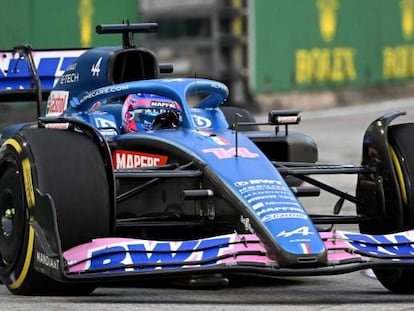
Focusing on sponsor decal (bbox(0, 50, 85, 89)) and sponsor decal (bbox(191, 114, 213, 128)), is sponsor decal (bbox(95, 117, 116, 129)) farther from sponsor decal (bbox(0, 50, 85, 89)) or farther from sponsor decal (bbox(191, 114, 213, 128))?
sponsor decal (bbox(0, 50, 85, 89))

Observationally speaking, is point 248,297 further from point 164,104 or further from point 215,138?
point 164,104

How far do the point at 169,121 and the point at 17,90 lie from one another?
2.15 meters

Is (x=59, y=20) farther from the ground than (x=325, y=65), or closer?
farther from the ground

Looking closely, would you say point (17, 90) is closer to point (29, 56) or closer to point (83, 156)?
point (29, 56)

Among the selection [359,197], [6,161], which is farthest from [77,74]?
[359,197]

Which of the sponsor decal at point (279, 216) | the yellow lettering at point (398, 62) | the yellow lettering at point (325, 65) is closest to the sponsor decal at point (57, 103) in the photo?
the sponsor decal at point (279, 216)

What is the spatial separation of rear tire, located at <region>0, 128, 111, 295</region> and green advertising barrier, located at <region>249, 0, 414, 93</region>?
1347cm

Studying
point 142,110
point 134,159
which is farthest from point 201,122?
point 134,159

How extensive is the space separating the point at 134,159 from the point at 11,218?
0.93 m

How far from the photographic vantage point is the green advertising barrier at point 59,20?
16000mm

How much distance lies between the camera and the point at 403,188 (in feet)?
23.2

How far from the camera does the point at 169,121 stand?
25.8 ft

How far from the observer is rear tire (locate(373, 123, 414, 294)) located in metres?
6.98

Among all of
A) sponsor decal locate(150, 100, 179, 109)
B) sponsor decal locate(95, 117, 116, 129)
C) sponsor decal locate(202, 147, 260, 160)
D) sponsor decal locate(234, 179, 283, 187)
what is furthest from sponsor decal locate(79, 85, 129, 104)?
sponsor decal locate(234, 179, 283, 187)
